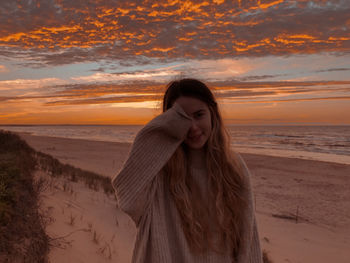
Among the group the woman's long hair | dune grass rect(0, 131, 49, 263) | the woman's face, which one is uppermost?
the woman's face

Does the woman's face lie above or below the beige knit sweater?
above

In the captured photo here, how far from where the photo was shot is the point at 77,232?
13.6ft

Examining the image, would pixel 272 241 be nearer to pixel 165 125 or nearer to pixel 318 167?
pixel 165 125

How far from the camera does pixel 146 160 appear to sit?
1.48m

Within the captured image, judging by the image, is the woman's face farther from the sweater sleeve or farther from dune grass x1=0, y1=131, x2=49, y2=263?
dune grass x1=0, y1=131, x2=49, y2=263

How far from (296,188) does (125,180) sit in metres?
10.5

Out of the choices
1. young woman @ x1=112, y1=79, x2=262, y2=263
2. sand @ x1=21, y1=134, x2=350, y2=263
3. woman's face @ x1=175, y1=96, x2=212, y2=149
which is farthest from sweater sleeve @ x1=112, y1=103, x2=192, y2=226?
sand @ x1=21, y1=134, x2=350, y2=263

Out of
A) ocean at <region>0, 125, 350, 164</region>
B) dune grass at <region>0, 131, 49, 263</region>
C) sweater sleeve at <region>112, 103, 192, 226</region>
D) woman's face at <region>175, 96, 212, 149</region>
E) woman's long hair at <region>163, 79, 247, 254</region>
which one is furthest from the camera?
ocean at <region>0, 125, 350, 164</region>

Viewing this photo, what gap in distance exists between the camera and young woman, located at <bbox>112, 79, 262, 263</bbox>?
1481 millimetres

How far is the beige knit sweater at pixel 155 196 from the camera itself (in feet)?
4.74

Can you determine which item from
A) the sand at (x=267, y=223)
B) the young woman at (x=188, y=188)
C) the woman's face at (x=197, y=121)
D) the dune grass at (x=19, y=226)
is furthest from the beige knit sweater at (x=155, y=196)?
the sand at (x=267, y=223)

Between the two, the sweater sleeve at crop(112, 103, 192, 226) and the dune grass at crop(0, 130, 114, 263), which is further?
the dune grass at crop(0, 130, 114, 263)

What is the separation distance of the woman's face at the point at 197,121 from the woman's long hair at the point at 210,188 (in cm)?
5

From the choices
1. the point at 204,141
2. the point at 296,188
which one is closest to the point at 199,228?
the point at 204,141
